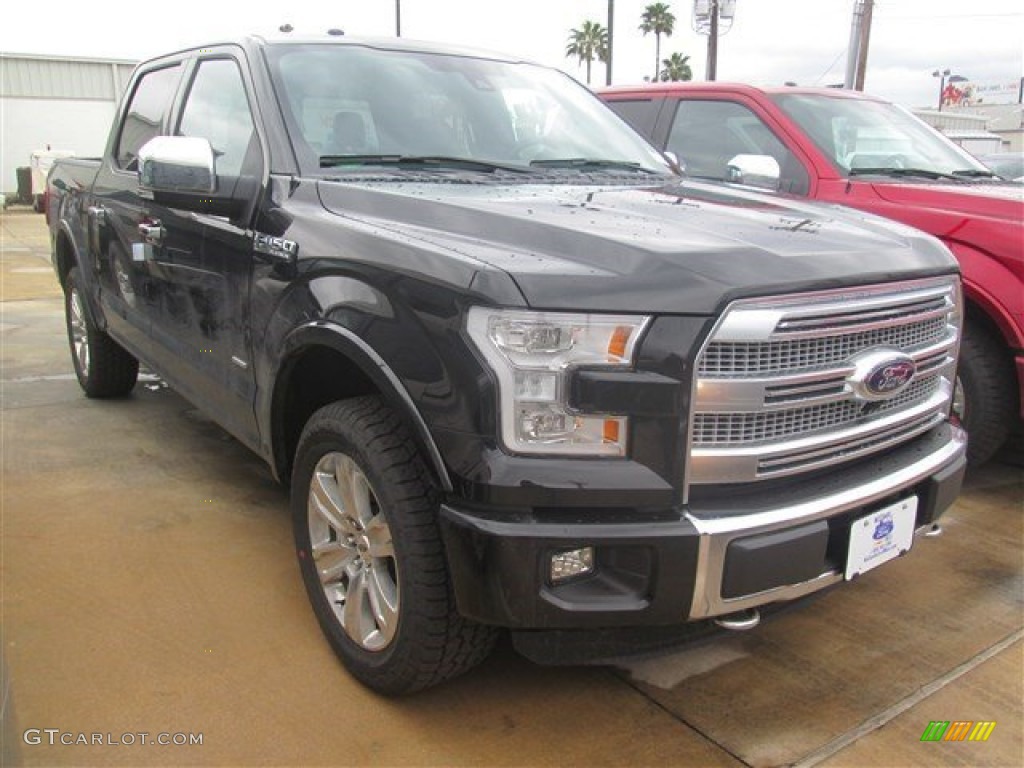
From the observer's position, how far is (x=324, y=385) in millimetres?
2854

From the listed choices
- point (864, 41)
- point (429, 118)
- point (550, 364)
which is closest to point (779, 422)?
point (550, 364)

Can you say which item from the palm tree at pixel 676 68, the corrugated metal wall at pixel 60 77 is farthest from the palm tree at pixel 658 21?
the corrugated metal wall at pixel 60 77

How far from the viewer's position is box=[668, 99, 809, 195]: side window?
494 centimetres

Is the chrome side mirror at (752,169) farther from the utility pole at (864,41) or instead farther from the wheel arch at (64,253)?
the utility pole at (864,41)

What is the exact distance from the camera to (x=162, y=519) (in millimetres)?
3732

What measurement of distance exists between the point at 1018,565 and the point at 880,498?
5.36 ft

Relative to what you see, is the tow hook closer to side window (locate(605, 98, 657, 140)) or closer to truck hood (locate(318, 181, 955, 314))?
truck hood (locate(318, 181, 955, 314))

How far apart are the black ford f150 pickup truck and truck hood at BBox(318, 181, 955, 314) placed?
0.03 ft

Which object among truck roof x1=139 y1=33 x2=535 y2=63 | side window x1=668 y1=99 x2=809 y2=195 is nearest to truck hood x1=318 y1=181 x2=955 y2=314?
truck roof x1=139 y1=33 x2=535 y2=63

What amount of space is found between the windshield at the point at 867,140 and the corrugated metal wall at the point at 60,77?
25.5 m

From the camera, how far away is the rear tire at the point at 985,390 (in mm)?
4047

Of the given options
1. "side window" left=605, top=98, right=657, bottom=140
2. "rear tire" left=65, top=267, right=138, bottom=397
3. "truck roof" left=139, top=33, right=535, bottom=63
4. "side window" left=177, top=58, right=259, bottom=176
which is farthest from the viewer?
"side window" left=605, top=98, right=657, bottom=140

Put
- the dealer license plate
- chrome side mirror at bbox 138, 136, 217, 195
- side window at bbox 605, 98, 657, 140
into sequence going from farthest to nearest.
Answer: side window at bbox 605, 98, 657, 140, chrome side mirror at bbox 138, 136, 217, 195, the dealer license plate

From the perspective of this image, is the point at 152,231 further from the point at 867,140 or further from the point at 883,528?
the point at 867,140
